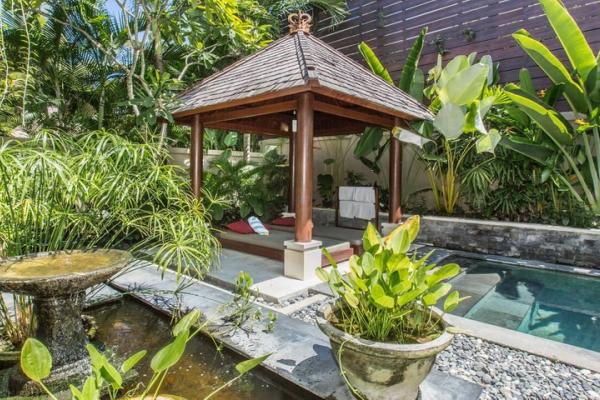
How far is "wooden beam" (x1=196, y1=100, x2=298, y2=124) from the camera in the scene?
17.0 ft

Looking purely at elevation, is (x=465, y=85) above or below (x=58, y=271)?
above

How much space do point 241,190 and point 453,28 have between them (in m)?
7.16

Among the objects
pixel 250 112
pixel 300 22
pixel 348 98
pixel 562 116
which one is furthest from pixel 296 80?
pixel 562 116

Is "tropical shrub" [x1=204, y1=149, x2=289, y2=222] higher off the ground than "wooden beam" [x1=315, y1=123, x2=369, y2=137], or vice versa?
"wooden beam" [x1=315, y1=123, x2=369, y2=137]

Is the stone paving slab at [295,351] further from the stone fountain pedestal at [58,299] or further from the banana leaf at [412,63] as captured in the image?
the banana leaf at [412,63]

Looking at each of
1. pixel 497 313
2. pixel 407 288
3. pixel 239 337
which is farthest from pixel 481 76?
pixel 239 337

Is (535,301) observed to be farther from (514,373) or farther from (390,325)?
(390,325)

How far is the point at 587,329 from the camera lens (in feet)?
12.6

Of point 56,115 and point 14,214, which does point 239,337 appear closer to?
point 14,214

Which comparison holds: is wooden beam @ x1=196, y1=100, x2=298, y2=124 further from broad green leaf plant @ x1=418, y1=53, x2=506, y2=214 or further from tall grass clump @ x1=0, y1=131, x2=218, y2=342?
broad green leaf plant @ x1=418, y1=53, x2=506, y2=214

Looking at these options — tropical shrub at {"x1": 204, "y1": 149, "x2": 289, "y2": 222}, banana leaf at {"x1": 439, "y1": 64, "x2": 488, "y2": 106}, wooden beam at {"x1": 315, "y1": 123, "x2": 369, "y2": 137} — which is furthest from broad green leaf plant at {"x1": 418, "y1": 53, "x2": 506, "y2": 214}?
tropical shrub at {"x1": 204, "y1": 149, "x2": 289, "y2": 222}

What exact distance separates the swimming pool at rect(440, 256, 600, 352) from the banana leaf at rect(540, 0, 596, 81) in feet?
12.0

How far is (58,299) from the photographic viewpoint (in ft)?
7.97

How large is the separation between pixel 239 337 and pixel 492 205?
22.5ft
